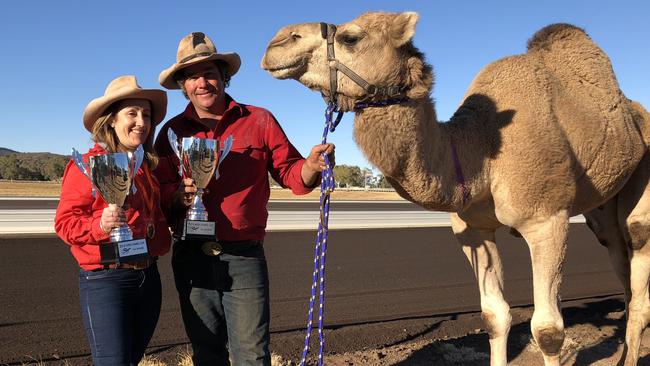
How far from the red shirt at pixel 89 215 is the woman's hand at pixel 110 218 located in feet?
0.17

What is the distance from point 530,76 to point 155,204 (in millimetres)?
3113

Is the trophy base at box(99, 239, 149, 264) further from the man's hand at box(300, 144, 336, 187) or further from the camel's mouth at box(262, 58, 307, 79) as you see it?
the camel's mouth at box(262, 58, 307, 79)

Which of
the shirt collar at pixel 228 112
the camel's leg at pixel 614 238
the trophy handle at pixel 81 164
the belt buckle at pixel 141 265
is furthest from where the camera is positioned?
the camel's leg at pixel 614 238

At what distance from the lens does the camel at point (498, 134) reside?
3404 mm

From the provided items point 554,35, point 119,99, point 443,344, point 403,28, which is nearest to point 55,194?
point 443,344

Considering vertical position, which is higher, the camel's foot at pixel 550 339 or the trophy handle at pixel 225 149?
the trophy handle at pixel 225 149

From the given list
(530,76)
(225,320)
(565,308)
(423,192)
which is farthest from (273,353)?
(565,308)

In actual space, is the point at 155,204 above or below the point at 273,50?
below

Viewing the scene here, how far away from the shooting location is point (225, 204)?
11.3ft

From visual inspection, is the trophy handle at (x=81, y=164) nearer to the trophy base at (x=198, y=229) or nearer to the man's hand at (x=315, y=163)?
the trophy base at (x=198, y=229)

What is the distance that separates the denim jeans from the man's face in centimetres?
90

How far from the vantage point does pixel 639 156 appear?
5.10m

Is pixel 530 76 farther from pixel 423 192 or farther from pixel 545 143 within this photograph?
pixel 423 192

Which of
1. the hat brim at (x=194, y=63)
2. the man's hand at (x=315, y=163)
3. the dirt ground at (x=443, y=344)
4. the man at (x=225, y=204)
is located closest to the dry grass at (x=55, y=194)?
the dirt ground at (x=443, y=344)
